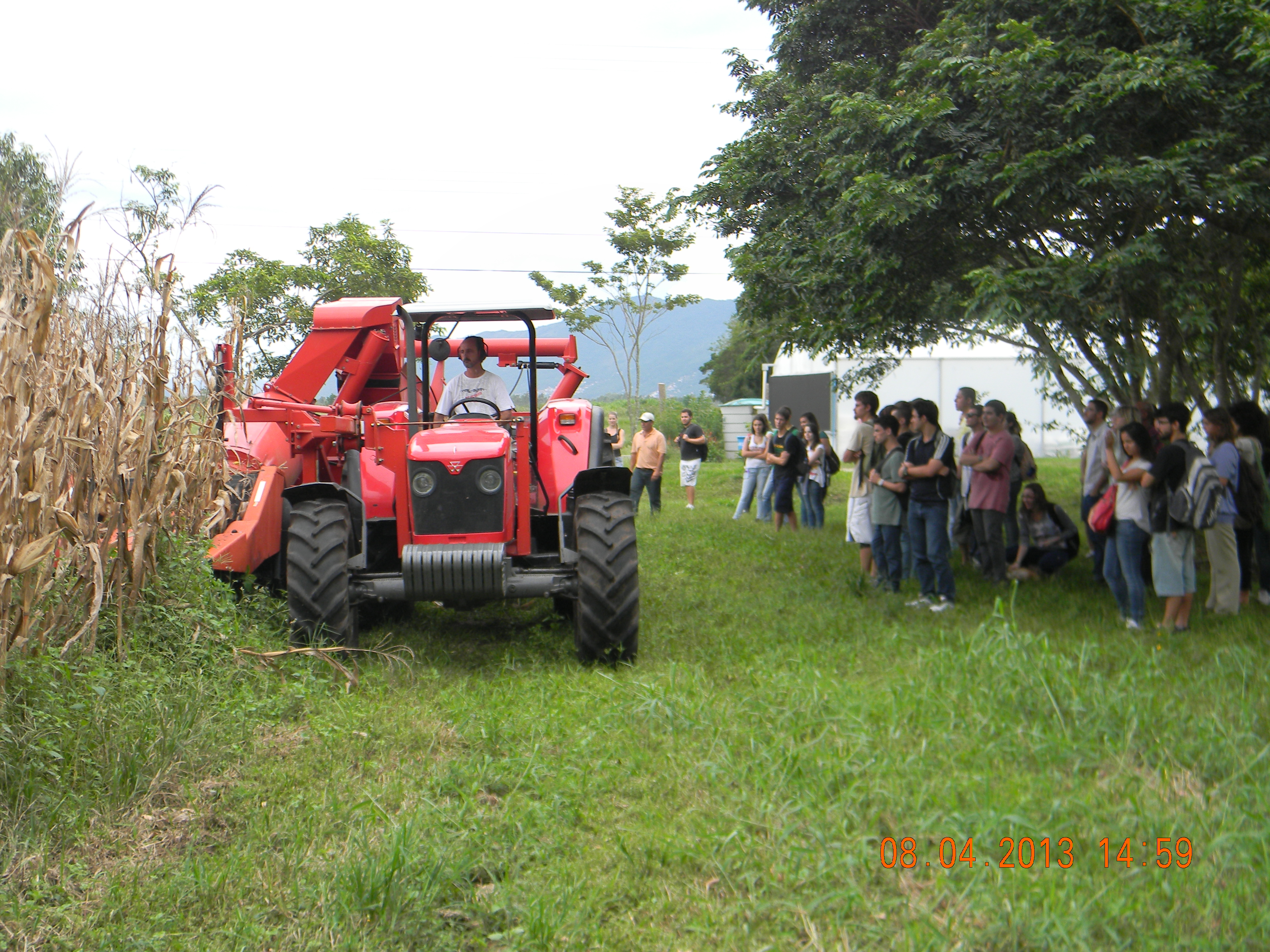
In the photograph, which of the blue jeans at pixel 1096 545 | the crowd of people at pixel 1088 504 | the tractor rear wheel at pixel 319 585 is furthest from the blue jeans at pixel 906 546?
the tractor rear wheel at pixel 319 585

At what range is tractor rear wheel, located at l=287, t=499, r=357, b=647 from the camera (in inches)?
229

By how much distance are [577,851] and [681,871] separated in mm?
395

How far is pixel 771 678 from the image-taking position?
561cm

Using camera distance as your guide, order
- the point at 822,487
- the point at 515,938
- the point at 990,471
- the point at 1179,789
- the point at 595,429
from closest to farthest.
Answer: the point at 515,938, the point at 1179,789, the point at 595,429, the point at 990,471, the point at 822,487

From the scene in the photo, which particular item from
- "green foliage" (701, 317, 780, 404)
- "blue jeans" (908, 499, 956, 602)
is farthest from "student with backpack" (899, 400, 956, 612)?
"green foliage" (701, 317, 780, 404)

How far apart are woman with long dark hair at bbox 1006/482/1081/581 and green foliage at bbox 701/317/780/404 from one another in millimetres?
28065

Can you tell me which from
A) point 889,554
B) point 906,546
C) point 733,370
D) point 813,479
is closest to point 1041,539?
point 906,546

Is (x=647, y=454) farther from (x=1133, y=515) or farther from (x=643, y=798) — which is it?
(x=643, y=798)

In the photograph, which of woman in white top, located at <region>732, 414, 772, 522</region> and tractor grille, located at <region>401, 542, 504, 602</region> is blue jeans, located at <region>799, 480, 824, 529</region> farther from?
tractor grille, located at <region>401, 542, 504, 602</region>

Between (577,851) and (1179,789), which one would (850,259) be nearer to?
(1179,789)

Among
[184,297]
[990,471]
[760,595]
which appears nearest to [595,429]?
[760,595]

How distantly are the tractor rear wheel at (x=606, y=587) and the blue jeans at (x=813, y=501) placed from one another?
23.3ft

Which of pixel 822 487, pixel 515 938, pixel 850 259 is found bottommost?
pixel 515 938

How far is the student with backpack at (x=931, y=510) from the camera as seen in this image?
7.50m
